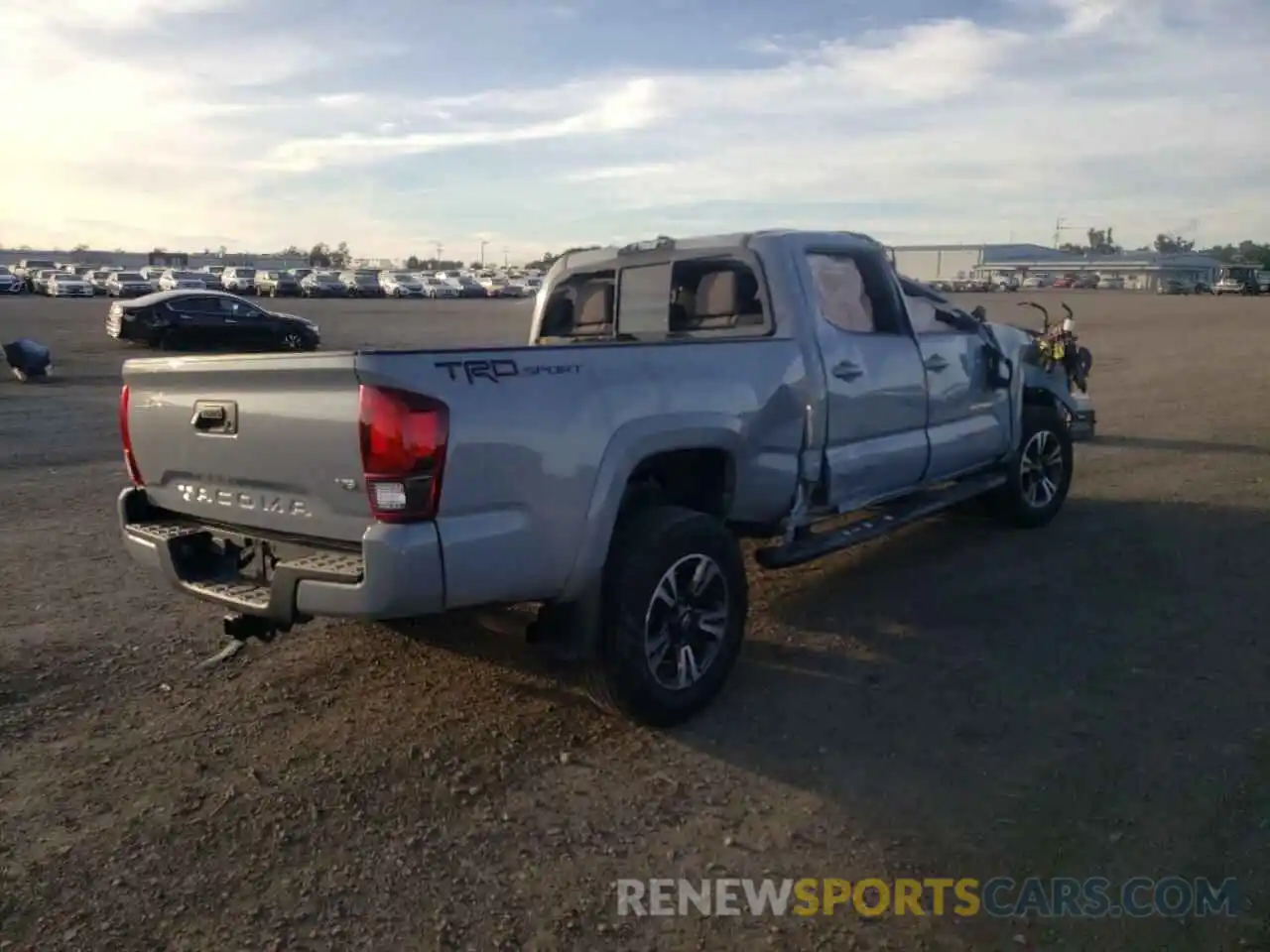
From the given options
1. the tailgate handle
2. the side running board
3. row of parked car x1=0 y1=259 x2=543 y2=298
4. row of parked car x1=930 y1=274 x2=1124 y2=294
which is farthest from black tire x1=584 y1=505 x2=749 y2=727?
row of parked car x1=930 y1=274 x2=1124 y2=294

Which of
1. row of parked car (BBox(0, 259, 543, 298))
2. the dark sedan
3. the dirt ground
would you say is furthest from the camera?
row of parked car (BBox(0, 259, 543, 298))

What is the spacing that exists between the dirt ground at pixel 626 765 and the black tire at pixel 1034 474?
65 cm

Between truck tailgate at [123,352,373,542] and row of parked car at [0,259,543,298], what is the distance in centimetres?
5423

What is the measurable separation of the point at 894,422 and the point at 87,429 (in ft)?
36.7

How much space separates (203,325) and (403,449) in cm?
2679

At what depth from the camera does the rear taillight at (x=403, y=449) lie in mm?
3676

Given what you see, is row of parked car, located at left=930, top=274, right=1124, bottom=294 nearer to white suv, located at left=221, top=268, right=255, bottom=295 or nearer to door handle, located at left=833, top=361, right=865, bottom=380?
white suv, located at left=221, top=268, right=255, bottom=295

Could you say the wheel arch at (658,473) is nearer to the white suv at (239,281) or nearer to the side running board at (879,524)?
the side running board at (879,524)

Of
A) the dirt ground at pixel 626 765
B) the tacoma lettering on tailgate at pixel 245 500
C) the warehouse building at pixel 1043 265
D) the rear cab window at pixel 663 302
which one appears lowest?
the dirt ground at pixel 626 765

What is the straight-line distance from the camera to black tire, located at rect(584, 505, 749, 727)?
14.1 feet

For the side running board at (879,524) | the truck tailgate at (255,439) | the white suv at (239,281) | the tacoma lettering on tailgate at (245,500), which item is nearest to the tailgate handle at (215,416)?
the truck tailgate at (255,439)

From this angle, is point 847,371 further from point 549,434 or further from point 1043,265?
point 1043,265

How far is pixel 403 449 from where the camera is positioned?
3.68 meters

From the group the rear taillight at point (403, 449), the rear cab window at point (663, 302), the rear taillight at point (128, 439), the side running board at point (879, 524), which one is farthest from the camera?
the rear cab window at point (663, 302)
